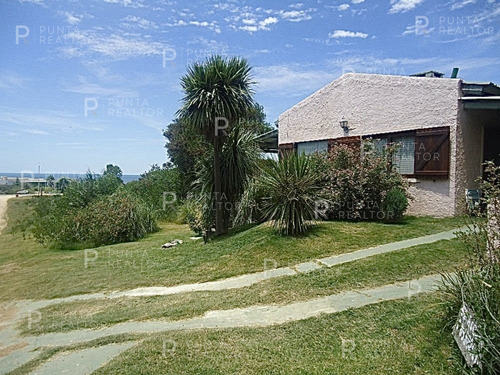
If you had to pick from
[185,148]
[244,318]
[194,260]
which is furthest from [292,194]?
[185,148]

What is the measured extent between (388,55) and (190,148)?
13.9 m

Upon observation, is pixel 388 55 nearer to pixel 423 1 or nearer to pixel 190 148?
pixel 423 1

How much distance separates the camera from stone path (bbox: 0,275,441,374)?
4371 millimetres

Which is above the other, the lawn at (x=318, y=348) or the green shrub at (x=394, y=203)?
the green shrub at (x=394, y=203)

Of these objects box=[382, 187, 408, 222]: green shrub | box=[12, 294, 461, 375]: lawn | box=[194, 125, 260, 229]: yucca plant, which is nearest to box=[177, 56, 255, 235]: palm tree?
box=[194, 125, 260, 229]: yucca plant

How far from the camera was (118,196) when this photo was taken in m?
14.9

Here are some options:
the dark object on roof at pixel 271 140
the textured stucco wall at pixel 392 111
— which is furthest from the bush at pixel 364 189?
the dark object on roof at pixel 271 140

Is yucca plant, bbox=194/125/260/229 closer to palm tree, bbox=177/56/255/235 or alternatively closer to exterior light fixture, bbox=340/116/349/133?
palm tree, bbox=177/56/255/235

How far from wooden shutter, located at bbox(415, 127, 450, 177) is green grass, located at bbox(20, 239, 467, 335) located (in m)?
4.01

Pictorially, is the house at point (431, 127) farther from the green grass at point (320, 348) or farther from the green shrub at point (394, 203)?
the green grass at point (320, 348)

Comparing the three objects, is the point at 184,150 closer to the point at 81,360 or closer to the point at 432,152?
the point at 432,152

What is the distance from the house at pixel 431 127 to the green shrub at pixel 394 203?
3.09 feet

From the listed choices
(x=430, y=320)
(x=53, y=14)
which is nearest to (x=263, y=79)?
(x=53, y=14)

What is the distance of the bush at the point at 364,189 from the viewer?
9297 mm
